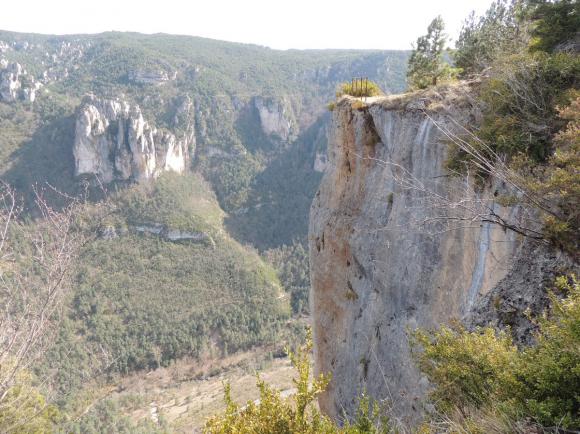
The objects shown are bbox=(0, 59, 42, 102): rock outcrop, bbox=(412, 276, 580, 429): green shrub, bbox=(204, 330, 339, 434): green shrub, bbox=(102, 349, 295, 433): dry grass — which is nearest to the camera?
bbox=(412, 276, 580, 429): green shrub

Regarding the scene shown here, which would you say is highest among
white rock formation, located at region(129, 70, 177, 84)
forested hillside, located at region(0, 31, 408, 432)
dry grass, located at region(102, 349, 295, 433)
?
white rock formation, located at region(129, 70, 177, 84)

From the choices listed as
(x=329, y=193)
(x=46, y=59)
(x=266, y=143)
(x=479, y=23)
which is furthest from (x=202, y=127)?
(x=329, y=193)

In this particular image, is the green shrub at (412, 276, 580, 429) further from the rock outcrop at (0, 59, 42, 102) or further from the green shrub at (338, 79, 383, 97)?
the rock outcrop at (0, 59, 42, 102)

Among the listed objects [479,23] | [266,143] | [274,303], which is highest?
[479,23]

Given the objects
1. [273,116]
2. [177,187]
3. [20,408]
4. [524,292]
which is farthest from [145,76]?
[524,292]

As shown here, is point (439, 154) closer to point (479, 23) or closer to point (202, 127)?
point (479, 23)

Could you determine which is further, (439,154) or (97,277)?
(97,277)

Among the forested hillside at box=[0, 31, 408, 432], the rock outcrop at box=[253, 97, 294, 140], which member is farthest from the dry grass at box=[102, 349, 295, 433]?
the rock outcrop at box=[253, 97, 294, 140]
